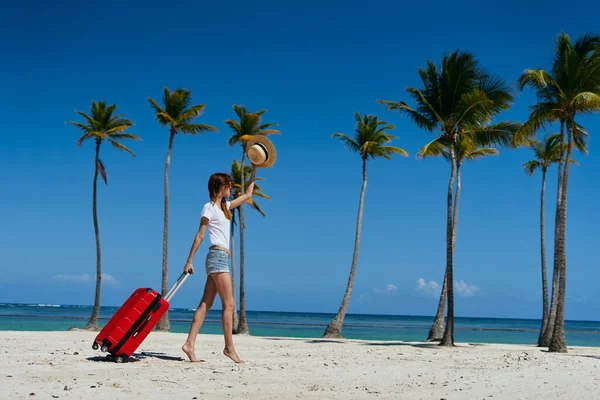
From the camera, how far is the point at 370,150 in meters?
27.7

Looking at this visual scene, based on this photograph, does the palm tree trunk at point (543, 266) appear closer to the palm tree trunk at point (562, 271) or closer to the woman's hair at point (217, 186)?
the palm tree trunk at point (562, 271)

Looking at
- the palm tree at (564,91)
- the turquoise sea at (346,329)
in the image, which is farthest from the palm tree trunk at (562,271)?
the turquoise sea at (346,329)

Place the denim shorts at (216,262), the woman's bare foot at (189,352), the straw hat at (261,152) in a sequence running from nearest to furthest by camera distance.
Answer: the denim shorts at (216,262) → the woman's bare foot at (189,352) → the straw hat at (261,152)

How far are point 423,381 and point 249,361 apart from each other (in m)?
2.58

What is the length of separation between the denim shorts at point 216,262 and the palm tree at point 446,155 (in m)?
12.9

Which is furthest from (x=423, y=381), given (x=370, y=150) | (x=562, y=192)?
(x=370, y=150)

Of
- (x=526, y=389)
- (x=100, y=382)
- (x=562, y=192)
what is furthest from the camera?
(x=562, y=192)

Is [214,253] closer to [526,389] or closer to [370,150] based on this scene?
[526,389]

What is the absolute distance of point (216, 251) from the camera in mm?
8031

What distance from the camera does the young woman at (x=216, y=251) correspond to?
26.2ft

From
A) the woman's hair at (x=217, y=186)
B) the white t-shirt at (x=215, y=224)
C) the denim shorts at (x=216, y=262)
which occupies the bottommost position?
the denim shorts at (x=216, y=262)

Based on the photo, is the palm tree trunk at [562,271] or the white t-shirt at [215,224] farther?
the palm tree trunk at [562,271]

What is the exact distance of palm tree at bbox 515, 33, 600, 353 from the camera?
16.7 metres

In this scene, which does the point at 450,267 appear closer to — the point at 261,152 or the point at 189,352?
the point at 261,152
